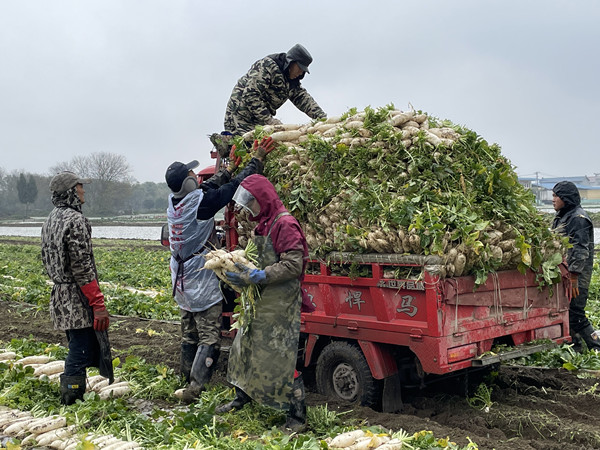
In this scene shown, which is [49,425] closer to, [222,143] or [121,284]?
[222,143]

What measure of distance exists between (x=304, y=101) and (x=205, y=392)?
4.01m

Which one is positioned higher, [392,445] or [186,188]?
[186,188]

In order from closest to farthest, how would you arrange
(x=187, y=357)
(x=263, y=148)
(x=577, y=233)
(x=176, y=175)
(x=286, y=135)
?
1. (x=176, y=175)
2. (x=187, y=357)
3. (x=263, y=148)
4. (x=286, y=135)
5. (x=577, y=233)

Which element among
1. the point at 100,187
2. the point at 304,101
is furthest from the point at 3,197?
the point at 304,101

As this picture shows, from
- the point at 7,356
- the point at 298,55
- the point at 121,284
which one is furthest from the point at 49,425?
the point at 121,284

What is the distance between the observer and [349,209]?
5680mm

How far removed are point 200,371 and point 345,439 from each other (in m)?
1.97

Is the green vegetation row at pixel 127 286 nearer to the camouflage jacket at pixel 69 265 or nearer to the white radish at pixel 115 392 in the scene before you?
the white radish at pixel 115 392

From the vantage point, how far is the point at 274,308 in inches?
189

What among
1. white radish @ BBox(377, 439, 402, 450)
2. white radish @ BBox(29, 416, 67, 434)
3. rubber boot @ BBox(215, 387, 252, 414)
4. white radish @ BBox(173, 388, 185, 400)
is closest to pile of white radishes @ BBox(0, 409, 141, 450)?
white radish @ BBox(29, 416, 67, 434)

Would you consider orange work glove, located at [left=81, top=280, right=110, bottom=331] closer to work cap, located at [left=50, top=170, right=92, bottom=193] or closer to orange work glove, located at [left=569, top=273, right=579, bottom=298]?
work cap, located at [left=50, top=170, right=92, bottom=193]

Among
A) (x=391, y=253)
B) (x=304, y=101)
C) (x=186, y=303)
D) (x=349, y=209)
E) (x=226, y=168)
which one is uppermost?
(x=304, y=101)

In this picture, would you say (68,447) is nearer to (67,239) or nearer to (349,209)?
(67,239)

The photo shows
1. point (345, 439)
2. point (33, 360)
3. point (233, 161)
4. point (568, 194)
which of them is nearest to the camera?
point (345, 439)
